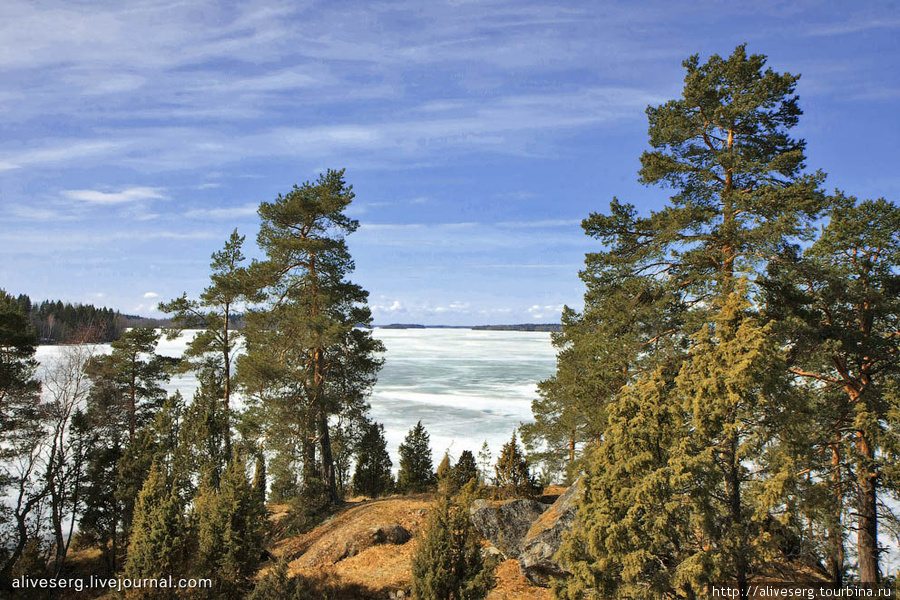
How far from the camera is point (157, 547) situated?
13945mm

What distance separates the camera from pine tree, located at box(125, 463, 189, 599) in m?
13.6

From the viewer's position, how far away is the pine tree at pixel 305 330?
17375 mm

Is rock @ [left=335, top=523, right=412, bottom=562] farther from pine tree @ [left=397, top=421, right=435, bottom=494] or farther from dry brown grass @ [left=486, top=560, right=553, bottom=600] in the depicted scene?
pine tree @ [left=397, top=421, right=435, bottom=494]

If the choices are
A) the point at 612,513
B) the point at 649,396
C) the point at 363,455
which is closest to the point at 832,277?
the point at 649,396

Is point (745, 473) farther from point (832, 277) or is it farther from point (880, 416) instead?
point (832, 277)

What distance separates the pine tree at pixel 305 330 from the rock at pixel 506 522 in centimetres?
659

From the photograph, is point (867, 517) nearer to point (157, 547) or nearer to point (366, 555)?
point (366, 555)

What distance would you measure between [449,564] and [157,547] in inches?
352

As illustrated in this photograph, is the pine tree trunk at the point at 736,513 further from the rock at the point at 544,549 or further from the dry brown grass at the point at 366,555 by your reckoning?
the dry brown grass at the point at 366,555

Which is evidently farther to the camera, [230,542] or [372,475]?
[372,475]

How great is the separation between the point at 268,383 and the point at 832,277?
15.6 meters

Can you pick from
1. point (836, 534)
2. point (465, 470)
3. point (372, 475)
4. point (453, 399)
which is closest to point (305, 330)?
point (465, 470)

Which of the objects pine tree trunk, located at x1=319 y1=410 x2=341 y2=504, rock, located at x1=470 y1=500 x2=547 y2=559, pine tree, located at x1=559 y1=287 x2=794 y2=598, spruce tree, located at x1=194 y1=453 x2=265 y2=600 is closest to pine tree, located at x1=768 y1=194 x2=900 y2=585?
pine tree, located at x1=559 y1=287 x2=794 y2=598

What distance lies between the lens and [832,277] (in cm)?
1050
